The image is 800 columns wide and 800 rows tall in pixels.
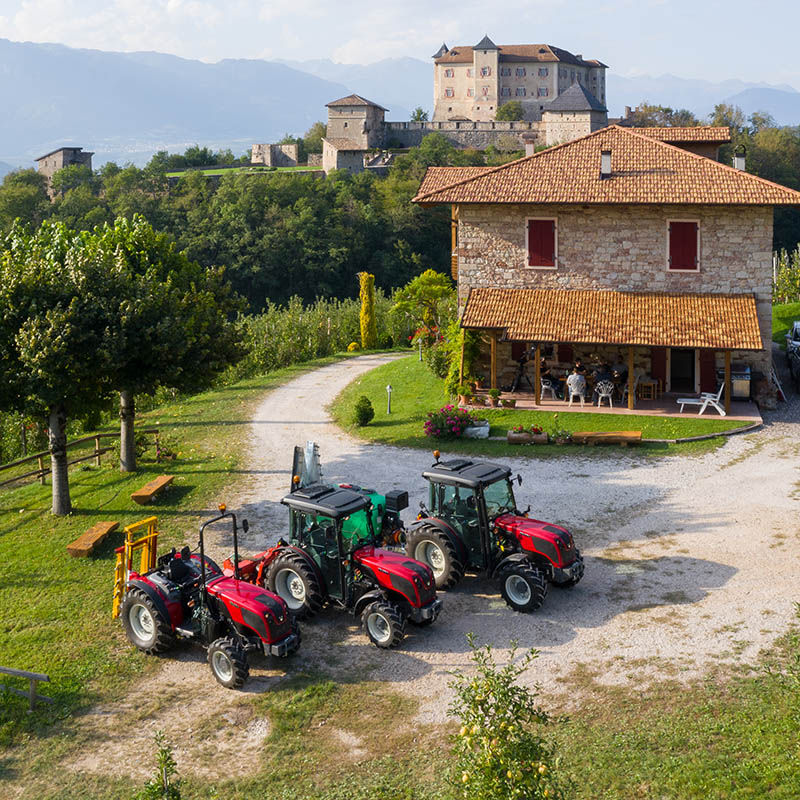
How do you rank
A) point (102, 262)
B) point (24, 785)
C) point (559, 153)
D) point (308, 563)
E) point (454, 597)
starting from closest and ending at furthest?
point (24, 785) → point (308, 563) → point (454, 597) → point (102, 262) → point (559, 153)

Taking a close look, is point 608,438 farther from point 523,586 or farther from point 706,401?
point 523,586

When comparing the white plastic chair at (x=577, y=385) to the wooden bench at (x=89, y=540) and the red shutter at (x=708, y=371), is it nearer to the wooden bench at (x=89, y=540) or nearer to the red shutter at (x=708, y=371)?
the red shutter at (x=708, y=371)

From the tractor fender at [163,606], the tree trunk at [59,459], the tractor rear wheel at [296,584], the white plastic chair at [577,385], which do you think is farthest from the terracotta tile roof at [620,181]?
the tractor fender at [163,606]

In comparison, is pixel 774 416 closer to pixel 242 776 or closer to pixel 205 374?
pixel 205 374

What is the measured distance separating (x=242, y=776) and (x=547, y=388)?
1825 centimetres

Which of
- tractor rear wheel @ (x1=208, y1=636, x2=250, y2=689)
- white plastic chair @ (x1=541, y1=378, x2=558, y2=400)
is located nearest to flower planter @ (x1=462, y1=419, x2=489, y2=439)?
white plastic chair @ (x1=541, y1=378, x2=558, y2=400)

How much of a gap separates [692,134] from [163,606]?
86.2 ft

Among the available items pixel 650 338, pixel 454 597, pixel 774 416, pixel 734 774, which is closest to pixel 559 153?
pixel 650 338

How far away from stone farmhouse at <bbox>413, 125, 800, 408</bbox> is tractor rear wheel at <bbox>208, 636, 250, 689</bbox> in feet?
50.8

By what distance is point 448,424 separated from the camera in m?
22.8

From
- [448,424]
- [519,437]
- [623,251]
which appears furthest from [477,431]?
[623,251]

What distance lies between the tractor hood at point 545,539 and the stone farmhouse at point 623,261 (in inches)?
475

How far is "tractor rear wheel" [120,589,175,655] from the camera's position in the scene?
1188 cm

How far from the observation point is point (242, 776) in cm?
949
